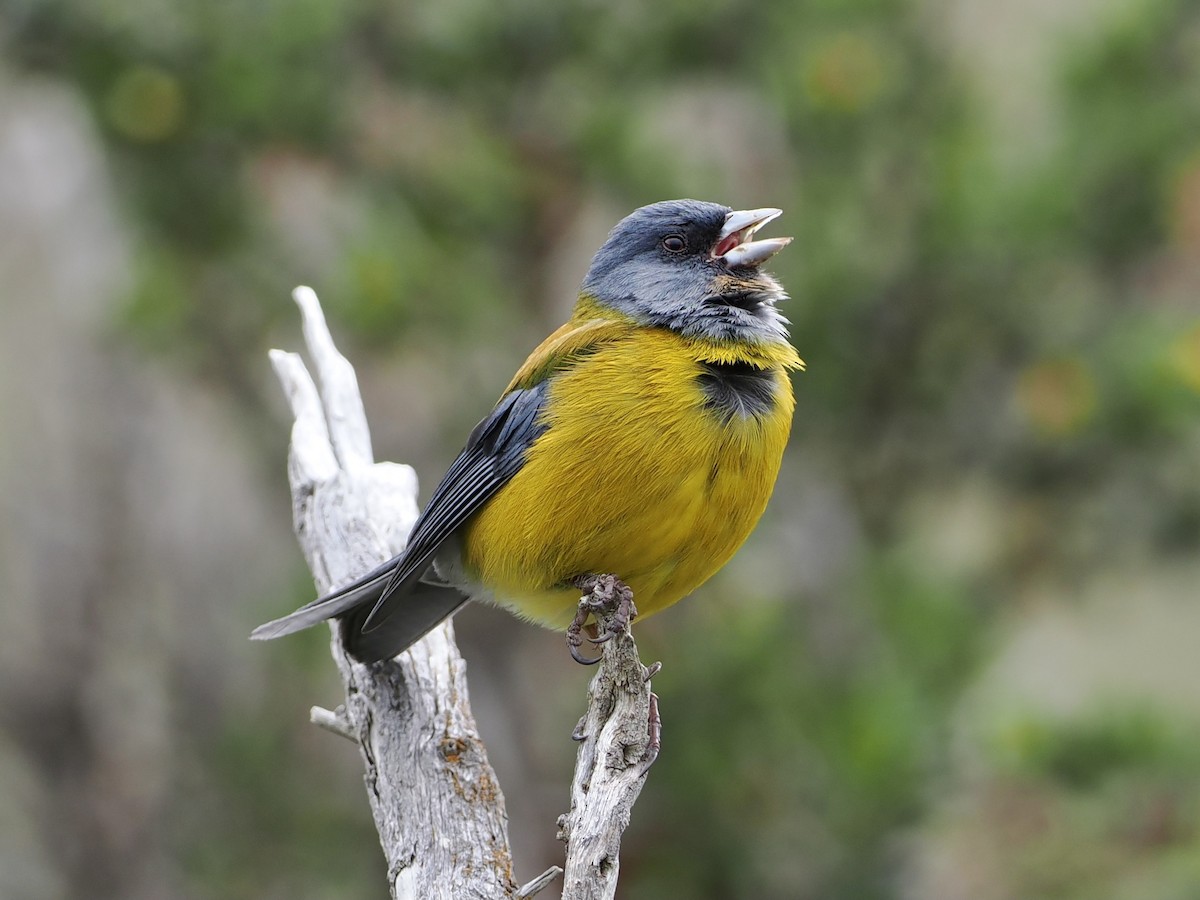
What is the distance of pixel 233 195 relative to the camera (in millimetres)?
5266

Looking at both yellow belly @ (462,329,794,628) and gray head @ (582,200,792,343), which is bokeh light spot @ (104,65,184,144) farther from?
yellow belly @ (462,329,794,628)

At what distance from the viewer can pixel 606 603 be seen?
314 centimetres

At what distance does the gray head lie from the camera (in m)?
3.49

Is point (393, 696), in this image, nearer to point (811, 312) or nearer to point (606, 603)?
point (606, 603)

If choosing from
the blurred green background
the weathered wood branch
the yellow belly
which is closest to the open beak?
the yellow belly

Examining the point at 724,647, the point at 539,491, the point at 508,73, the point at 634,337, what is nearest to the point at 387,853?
the point at 539,491

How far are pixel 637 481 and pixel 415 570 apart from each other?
24.5 inches

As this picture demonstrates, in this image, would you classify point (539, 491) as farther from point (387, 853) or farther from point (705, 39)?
point (705, 39)

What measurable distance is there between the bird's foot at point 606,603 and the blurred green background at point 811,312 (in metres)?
1.92

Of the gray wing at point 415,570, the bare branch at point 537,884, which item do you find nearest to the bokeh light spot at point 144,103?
the gray wing at point 415,570

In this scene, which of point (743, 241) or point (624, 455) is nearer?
point (624, 455)

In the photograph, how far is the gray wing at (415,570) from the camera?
3408 millimetres

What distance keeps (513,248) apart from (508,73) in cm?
69

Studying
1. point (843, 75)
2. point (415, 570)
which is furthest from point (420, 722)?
point (843, 75)
